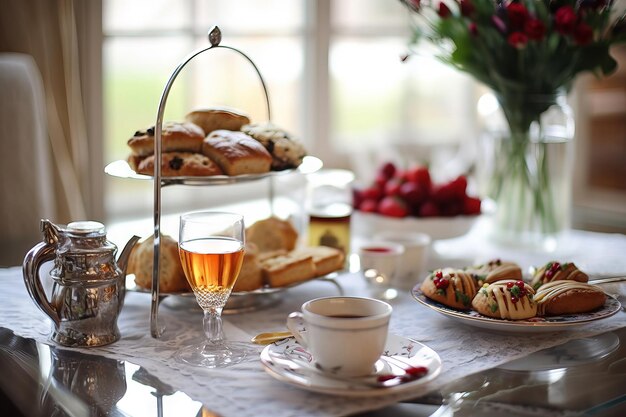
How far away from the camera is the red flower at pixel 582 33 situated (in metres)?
1.50

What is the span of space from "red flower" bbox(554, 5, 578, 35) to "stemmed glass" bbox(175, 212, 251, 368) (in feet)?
2.40

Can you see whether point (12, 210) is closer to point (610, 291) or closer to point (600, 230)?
point (610, 291)

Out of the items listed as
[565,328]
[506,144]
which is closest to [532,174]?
[506,144]

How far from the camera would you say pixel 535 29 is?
59.1 inches

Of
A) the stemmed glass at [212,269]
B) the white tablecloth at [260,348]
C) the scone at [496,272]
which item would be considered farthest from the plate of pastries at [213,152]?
the scone at [496,272]

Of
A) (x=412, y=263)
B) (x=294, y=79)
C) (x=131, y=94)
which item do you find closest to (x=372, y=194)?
(x=412, y=263)

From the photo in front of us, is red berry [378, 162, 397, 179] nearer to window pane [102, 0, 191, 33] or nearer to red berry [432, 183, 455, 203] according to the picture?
red berry [432, 183, 455, 203]

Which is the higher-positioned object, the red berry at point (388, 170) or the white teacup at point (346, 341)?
the red berry at point (388, 170)

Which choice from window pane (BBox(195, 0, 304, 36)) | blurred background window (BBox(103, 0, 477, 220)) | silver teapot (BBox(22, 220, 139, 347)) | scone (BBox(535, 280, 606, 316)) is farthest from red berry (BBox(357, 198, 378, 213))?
window pane (BBox(195, 0, 304, 36))

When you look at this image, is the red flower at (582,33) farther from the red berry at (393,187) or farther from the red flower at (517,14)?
the red berry at (393,187)

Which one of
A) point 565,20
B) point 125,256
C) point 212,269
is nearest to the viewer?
point 212,269

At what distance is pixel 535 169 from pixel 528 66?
0.76 feet

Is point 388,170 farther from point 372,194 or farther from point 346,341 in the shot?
point 346,341

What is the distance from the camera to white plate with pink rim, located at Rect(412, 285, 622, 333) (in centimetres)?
117
